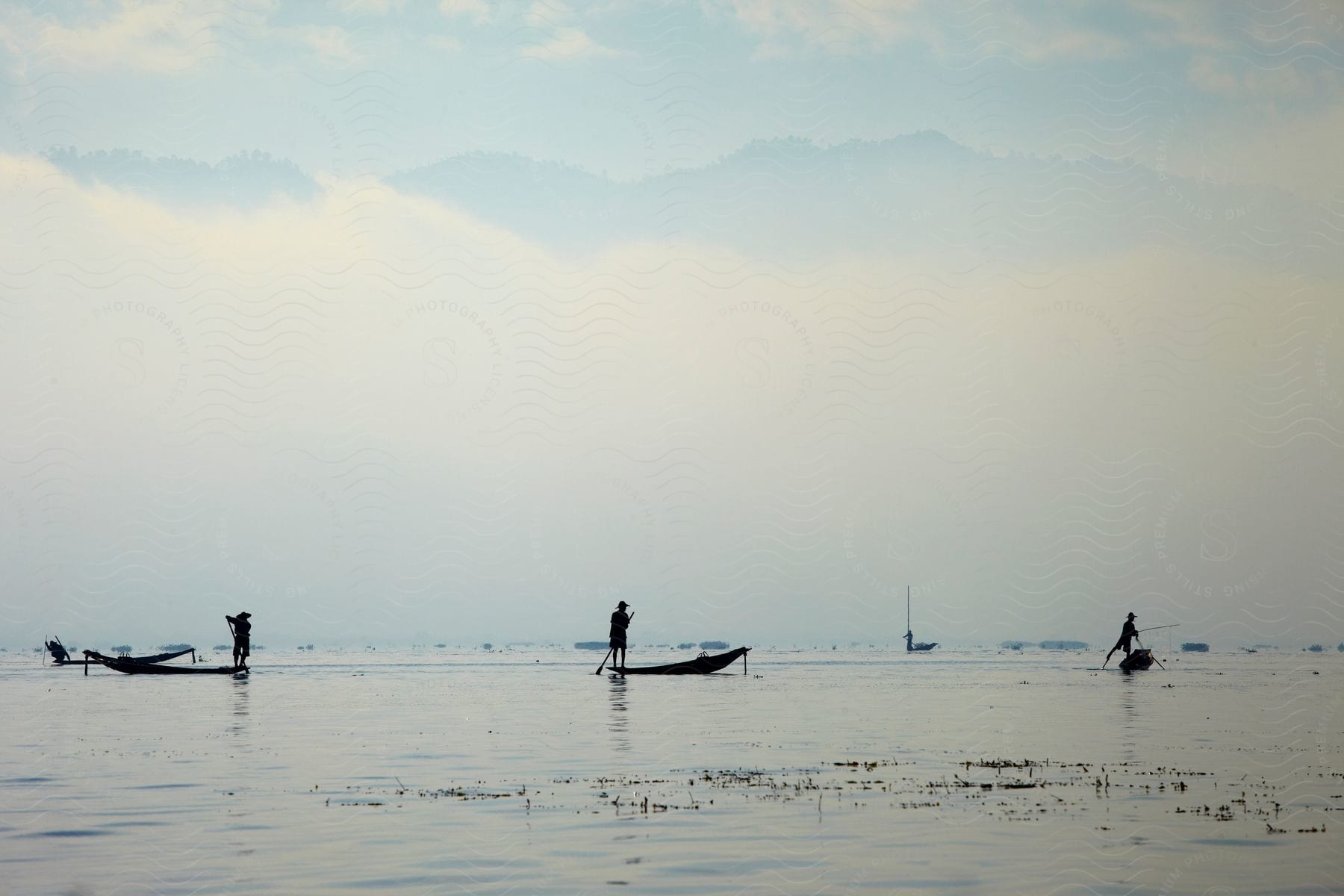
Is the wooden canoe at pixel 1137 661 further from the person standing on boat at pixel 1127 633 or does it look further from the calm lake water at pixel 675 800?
the calm lake water at pixel 675 800

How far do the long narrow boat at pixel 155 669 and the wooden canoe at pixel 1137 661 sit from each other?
127ft

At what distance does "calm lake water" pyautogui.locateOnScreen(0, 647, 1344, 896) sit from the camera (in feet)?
38.2

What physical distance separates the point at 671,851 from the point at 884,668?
63652mm

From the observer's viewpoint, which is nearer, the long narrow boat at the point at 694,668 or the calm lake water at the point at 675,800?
the calm lake water at the point at 675,800

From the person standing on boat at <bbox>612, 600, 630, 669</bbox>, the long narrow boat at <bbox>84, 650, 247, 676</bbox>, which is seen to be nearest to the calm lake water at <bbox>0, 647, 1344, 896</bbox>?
the person standing on boat at <bbox>612, 600, 630, 669</bbox>

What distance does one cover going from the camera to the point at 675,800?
623 inches

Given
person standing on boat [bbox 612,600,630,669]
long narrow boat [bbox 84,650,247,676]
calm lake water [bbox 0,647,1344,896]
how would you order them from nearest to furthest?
calm lake water [bbox 0,647,1344,896]
person standing on boat [bbox 612,600,630,669]
long narrow boat [bbox 84,650,247,676]

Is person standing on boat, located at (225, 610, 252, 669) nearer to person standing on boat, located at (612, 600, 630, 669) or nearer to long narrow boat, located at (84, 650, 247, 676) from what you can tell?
long narrow boat, located at (84, 650, 247, 676)

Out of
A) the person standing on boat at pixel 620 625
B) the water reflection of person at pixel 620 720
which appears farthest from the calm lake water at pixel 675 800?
the person standing on boat at pixel 620 625

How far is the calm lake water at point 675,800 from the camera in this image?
11633 mm

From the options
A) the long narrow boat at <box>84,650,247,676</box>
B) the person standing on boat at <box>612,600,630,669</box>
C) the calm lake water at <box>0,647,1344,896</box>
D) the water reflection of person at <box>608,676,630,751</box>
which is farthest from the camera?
the long narrow boat at <box>84,650,247,676</box>

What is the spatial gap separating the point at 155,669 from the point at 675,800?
48.5 meters

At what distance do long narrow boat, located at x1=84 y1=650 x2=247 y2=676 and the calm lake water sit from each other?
23836 millimetres

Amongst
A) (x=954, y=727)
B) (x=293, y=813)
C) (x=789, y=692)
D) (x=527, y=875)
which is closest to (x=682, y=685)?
(x=789, y=692)
